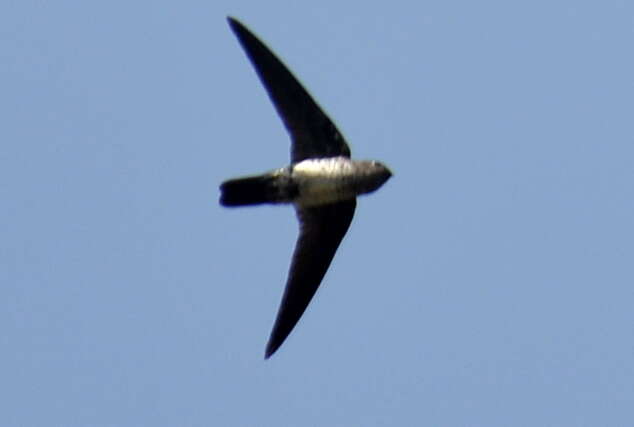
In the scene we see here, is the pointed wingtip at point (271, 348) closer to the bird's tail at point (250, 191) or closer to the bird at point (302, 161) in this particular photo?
the bird at point (302, 161)

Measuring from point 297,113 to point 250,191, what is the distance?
0.93 meters

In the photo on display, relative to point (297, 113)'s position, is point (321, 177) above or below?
below

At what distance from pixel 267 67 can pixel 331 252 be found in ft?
6.56

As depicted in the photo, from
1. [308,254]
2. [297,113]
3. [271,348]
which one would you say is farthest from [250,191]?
[271,348]

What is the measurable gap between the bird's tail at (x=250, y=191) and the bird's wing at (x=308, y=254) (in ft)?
1.87

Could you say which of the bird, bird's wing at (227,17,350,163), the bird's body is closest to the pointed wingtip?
the bird

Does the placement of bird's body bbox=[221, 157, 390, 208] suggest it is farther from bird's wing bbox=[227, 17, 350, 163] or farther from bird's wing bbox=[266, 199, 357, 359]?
bird's wing bbox=[266, 199, 357, 359]

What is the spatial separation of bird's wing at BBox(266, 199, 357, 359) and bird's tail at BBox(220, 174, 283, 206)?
569mm

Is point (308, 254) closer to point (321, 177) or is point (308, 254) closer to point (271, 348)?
point (321, 177)

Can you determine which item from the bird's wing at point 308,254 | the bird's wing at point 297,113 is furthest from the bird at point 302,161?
the bird's wing at point 308,254

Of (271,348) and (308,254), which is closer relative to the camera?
(271,348)

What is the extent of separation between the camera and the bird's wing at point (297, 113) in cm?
2786

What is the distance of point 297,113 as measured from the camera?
27922mm

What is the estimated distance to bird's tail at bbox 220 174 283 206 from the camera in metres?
27.5
